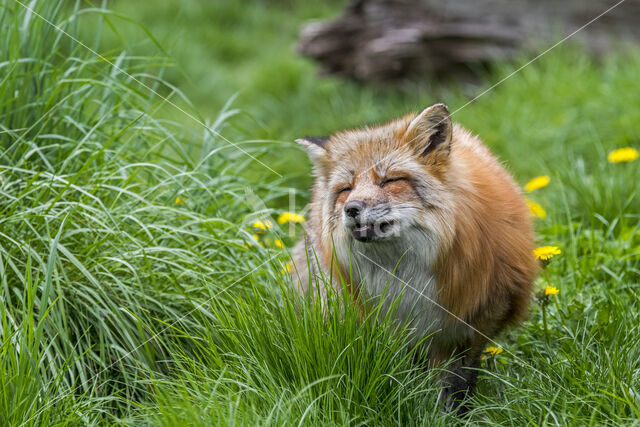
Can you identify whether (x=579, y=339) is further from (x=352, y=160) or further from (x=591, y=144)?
(x=591, y=144)

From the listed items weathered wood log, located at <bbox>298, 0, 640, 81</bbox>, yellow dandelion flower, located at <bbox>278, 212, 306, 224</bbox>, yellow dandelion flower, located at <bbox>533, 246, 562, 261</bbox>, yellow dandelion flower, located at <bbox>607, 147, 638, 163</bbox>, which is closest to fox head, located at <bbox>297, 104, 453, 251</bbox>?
yellow dandelion flower, located at <bbox>533, 246, 562, 261</bbox>

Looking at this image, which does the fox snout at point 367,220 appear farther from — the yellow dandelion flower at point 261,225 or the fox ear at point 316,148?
the yellow dandelion flower at point 261,225

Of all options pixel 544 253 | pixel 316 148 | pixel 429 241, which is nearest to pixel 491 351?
pixel 544 253

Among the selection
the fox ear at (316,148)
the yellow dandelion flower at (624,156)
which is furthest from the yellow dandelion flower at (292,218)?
the yellow dandelion flower at (624,156)

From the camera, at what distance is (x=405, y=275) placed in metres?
3.15

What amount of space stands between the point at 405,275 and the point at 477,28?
4.95m

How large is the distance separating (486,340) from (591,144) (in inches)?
132

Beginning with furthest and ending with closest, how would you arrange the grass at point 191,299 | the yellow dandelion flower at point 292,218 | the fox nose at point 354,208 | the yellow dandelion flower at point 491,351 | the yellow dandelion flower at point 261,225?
the yellow dandelion flower at point 292,218
the yellow dandelion flower at point 261,225
the yellow dandelion flower at point 491,351
the fox nose at point 354,208
the grass at point 191,299

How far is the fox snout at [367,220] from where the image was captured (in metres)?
2.93

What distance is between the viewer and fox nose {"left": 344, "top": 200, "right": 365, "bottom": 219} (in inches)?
115

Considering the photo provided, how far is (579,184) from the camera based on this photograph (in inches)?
191

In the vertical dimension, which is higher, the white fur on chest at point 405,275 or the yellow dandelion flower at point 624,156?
the yellow dandelion flower at point 624,156

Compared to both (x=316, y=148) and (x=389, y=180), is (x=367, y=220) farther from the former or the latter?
(x=316, y=148)

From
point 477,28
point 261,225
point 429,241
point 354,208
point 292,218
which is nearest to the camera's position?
point 354,208
